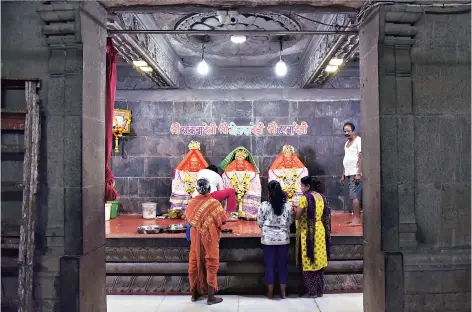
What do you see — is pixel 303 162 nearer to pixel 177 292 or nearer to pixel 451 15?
pixel 177 292

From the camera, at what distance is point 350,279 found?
20.4 ft

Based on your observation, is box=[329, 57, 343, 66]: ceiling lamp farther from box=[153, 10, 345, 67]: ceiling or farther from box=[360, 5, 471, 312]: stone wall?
box=[360, 5, 471, 312]: stone wall

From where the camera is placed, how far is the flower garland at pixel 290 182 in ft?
30.7

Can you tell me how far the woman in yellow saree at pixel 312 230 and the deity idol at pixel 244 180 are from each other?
341cm

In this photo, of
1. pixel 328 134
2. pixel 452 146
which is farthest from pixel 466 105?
pixel 328 134

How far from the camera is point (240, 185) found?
9.27 meters

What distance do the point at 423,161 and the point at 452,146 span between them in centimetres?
32

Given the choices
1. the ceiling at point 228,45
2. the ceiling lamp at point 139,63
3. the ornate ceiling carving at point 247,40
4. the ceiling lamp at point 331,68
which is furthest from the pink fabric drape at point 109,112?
the ceiling lamp at point 331,68

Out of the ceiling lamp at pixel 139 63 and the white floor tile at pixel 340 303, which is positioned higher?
the ceiling lamp at pixel 139 63

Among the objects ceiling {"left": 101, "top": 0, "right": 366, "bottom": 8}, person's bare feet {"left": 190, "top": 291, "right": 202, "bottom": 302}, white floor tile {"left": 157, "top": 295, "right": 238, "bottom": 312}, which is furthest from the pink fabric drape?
person's bare feet {"left": 190, "top": 291, "right": 202, "bottom": 302}

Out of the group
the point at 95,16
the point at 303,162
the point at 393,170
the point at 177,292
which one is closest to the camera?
the point at 393,170

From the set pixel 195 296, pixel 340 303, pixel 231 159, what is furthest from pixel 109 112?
pixel 231 159

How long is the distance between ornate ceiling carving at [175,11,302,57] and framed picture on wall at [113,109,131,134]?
2386 mm

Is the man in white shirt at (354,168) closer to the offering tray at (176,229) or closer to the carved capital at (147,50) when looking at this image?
the offering tray at (176,229)
